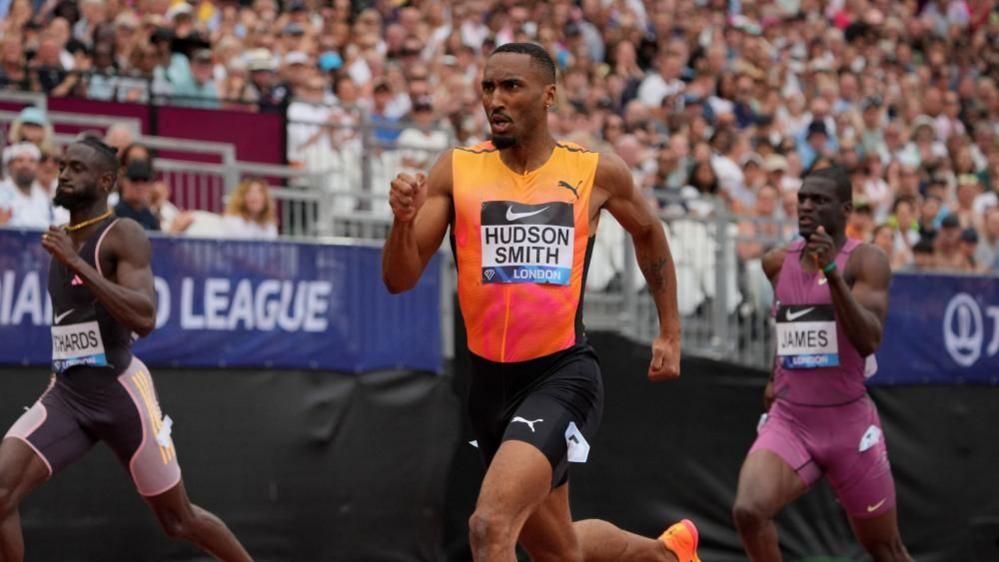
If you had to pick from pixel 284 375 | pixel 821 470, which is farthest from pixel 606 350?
pixel 821 470

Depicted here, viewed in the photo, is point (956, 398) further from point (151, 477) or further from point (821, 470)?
point (151, 477)

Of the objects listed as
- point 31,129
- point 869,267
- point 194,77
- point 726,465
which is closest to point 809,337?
point 869,267

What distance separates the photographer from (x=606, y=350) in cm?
1309

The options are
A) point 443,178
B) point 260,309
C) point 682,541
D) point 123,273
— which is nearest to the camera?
point 443,178

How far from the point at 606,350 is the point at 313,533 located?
2.79 meters

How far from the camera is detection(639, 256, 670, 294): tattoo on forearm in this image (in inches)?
301

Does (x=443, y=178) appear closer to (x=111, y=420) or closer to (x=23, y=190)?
(x=111, y=420)

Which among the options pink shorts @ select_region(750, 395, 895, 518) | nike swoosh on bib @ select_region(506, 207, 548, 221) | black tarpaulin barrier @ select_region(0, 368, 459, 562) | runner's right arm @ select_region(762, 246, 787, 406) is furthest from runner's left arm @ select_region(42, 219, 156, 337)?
runner's right arm @ select_region(762, 246, 787, 406)

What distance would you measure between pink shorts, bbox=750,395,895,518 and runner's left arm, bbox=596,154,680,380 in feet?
7.44

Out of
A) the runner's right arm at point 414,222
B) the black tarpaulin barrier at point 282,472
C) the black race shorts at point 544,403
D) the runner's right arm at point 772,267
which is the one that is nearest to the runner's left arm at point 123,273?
the runner's right arm at point 414,222

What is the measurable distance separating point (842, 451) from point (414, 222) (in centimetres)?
367

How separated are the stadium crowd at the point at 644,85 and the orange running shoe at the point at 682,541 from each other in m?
4.92

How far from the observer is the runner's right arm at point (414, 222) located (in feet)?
20.9

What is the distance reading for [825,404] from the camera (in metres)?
9.66
